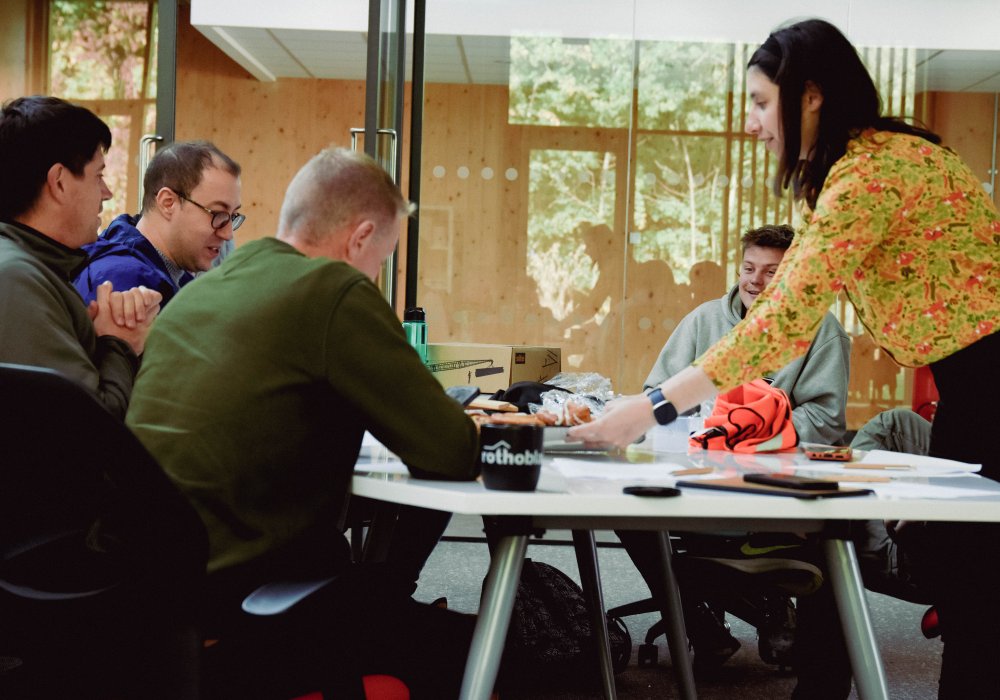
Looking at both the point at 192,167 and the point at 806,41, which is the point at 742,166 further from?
the point at 806,41

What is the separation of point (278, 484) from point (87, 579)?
0.81ft

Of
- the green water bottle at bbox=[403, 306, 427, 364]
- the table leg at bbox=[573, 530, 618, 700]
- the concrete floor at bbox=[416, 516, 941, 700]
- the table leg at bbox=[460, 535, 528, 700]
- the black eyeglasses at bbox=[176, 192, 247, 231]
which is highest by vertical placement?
the black eyeglasses at bbox=[176, 192, 247, 231]

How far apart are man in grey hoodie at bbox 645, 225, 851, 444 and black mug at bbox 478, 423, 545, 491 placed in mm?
1648

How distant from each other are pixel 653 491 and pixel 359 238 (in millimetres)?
658

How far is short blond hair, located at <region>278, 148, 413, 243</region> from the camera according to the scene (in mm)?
1529

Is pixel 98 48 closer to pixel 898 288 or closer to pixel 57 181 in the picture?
pixel 57 181

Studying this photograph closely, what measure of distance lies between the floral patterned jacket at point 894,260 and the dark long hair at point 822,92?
33 millimetres

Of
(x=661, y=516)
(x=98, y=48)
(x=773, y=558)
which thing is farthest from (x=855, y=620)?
(x=98, y=48)

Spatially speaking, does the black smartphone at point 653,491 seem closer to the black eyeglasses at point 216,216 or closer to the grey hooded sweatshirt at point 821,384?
the grey hooded sweatshirt at point 821,384

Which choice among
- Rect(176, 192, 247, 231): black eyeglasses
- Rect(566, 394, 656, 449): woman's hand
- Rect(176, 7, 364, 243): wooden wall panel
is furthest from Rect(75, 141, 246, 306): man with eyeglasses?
Rect(176, 7, 364, 243): wooden wall panel

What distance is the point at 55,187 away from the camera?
174 centimetres

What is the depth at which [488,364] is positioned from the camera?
387 cm

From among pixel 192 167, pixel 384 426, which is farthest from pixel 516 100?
pixel 384 426

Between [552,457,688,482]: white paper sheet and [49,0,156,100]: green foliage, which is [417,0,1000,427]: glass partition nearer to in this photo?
[49,0,156,100]: green foliage
